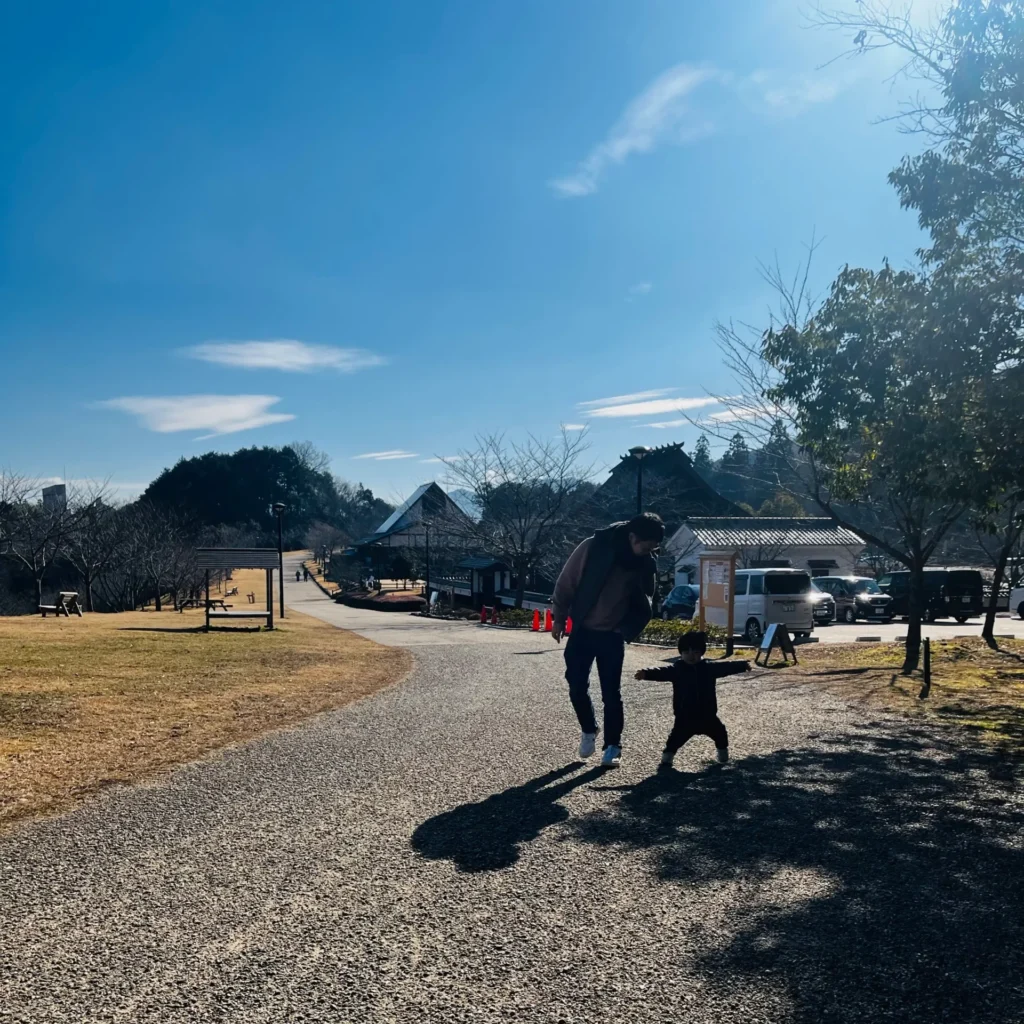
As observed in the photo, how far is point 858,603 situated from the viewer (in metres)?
27.4

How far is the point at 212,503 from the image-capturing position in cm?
7856

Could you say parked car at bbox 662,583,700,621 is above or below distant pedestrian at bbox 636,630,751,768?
below

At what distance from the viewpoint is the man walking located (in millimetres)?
5141

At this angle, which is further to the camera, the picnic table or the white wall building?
the white wall building

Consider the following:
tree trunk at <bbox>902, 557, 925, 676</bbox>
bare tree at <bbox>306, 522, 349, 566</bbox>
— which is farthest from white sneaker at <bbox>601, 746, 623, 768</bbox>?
bare tree at <bbox>306, 522, 349, 566</bbox>

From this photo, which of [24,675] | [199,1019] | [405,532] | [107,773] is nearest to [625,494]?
[405,532]

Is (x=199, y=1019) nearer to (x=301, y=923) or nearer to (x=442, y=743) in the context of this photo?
(x=301, y=923)

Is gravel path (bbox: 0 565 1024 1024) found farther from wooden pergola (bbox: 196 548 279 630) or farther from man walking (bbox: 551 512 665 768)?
wooden pergola (bbox: 196 548 279 630)

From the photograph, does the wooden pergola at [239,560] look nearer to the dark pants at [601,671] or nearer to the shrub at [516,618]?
the shrub at [516,618]

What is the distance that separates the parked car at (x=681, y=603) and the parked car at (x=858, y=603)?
16.2 ft

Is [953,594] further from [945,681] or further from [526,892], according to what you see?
[526,892]

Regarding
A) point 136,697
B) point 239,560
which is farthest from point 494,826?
point 239,560

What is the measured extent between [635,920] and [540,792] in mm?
1738

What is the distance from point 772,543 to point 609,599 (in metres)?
33.1
